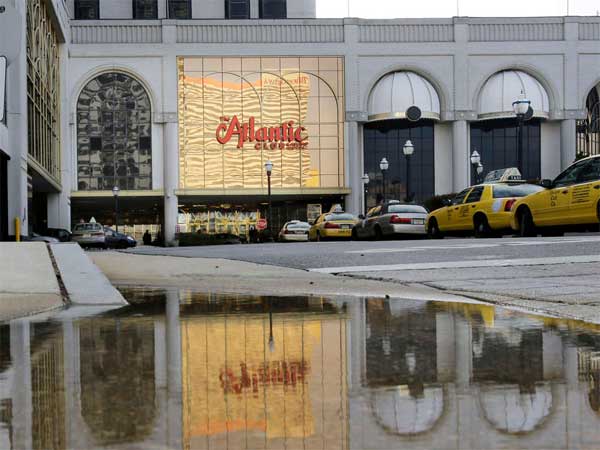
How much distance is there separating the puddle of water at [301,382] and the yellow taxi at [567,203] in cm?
1364

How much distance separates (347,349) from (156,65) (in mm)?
67356

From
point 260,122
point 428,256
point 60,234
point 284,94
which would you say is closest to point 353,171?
point 284,94

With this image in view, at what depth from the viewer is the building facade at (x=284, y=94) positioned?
2751 inches

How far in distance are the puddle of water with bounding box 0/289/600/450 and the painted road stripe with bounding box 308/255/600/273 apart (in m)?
5.38

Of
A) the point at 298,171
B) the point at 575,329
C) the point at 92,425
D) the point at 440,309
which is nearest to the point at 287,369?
the point at 92,425

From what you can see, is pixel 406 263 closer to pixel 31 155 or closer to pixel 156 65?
pixel 31 155

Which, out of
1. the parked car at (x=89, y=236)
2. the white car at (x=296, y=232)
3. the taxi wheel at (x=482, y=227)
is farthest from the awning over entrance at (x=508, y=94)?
the taxi wheel at (x=482, y=227)

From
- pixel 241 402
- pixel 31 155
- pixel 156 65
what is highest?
pixel 156 65

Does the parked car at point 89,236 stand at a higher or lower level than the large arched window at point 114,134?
lower

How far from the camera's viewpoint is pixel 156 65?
70.0 meters

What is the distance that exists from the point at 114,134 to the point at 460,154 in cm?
2830

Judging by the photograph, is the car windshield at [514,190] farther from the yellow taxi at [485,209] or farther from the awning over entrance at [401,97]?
the awning over entrance at [401,97]

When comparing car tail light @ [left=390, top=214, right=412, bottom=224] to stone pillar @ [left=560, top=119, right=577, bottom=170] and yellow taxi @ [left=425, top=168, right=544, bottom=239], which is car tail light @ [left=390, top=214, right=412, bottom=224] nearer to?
yellow taxi @ [left=425, top=168, right=544, bottom=239]

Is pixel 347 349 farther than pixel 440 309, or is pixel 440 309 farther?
pixel 440 309
